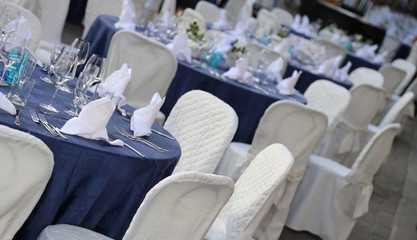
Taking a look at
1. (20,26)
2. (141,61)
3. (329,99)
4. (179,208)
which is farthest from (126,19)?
(179,208)

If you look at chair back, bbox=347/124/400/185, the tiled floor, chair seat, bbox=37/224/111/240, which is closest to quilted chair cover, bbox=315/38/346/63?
the tiled floor

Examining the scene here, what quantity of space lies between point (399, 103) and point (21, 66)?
17.1ft

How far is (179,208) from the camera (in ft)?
7.50

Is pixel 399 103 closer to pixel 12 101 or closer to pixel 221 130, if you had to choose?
pixel 221 130

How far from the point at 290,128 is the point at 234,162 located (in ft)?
1.47

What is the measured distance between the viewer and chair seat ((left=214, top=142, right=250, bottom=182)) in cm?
458

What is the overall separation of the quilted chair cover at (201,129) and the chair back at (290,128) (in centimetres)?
83

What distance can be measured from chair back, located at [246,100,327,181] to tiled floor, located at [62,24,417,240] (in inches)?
30.7

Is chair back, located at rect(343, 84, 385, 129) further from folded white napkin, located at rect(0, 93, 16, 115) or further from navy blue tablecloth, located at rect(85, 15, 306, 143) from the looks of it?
folded white napkin, located at rect(0, 93, 16, 115)

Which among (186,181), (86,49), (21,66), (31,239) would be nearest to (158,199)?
(186,181)

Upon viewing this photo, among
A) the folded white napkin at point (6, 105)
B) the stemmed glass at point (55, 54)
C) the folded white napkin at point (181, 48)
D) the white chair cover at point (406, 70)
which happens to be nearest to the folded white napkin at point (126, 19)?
the folded white napkin at point (181, 48)

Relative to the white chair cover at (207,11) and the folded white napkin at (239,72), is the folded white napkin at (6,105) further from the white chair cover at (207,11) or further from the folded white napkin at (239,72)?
the white chair cover at (207,11)

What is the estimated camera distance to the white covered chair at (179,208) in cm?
221

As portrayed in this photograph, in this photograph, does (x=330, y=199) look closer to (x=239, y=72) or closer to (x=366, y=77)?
(x=239, y=72)
